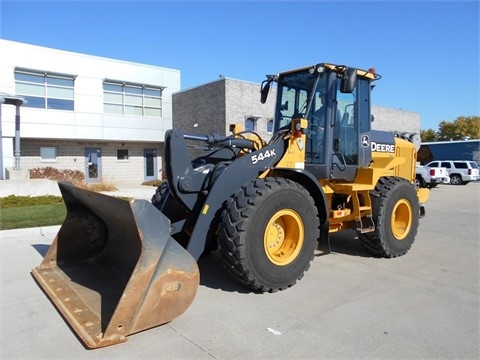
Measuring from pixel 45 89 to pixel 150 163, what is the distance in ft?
24.9

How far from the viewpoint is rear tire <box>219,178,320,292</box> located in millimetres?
4375

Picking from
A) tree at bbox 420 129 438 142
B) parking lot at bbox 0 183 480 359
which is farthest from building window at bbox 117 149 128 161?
tree at bbox 420 129 438 142

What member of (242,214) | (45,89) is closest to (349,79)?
(242,214)

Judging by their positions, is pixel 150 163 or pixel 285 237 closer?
pixel 285 237

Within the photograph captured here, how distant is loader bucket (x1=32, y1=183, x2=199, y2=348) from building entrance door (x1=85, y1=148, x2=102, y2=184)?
1903cm

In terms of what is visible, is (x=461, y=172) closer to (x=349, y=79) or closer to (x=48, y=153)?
(x=48, y=153)

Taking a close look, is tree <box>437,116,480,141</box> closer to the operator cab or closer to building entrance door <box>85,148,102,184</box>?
building entrance door <box>85,148,102,184</box>

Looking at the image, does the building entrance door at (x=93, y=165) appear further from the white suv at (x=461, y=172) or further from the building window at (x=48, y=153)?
the white suv at (x=461, y=172)

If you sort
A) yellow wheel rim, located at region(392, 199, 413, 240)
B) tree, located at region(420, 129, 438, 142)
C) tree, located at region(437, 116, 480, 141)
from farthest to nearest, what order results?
tree, located at region(420, 129, 438, 142), tree, located at region(437, 116, 480, 141), yellow wheel rim, located at region(392, 199, 413, 240)

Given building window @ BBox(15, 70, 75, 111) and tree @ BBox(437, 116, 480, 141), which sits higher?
tree @ BBox(437, 116, 480, 141)

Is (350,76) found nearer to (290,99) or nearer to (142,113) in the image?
(290,99)

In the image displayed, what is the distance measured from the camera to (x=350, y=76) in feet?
17.3

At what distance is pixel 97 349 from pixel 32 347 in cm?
61

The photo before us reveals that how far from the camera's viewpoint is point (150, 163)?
26219 mm
